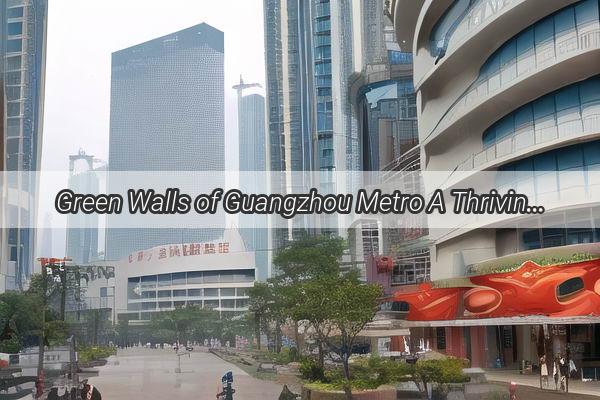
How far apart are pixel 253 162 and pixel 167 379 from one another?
130 inches

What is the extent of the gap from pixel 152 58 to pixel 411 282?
5105 mm

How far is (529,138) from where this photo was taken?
1025 centimetres

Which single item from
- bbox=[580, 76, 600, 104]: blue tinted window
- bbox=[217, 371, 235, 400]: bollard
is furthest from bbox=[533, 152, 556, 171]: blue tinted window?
bbox=[217, 371, 235, 400]: bollard

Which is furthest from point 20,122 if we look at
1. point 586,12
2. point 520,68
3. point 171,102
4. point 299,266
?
point 586,12

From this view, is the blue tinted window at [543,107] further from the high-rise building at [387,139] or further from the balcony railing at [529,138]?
the high-rise building at [387,139]

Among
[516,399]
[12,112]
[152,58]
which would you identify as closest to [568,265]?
[516,399]

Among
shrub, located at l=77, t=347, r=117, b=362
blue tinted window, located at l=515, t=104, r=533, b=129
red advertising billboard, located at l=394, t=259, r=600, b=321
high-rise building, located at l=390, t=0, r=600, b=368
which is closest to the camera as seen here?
red advertising billboard, located at l=394, t=259, r=600, b=321

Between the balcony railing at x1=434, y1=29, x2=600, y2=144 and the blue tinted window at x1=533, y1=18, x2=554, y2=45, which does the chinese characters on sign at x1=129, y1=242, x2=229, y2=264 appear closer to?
the balcony railing at x1=434, y1=29, x2=600, y2=144

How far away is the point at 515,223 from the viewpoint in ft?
34.0

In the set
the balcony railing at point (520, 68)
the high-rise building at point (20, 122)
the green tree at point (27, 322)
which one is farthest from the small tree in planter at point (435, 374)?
the high-rise building at point (20, 122)

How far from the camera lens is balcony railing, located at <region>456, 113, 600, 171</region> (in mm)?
9672

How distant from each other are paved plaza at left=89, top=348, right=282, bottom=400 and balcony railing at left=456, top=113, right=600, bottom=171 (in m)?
4.37

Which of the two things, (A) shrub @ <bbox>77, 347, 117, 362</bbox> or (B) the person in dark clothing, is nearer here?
(B) the person in dark clothing

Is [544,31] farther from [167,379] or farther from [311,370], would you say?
[167,379]
